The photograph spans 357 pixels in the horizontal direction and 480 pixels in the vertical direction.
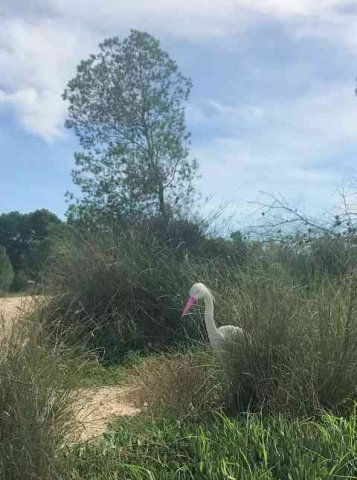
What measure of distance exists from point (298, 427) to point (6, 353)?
202 centimetres

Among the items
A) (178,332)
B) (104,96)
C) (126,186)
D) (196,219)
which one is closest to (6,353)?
(178,332)

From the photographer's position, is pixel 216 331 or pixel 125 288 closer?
pixel 216 331

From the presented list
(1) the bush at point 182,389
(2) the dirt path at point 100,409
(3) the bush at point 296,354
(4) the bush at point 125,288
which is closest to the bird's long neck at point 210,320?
(1) the bush at point 182,389

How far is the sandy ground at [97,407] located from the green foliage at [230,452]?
0.20m

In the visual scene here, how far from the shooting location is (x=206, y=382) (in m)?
6.14

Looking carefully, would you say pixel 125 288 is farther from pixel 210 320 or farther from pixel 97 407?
pixel 97 407

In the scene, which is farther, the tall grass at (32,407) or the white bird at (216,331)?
the white bird at (216,331)

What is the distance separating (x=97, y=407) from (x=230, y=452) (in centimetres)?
215

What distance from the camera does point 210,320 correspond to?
25.4ft

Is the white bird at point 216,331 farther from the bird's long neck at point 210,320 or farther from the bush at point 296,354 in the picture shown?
the bush at point 296,354

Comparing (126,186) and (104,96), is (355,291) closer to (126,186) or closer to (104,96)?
(126,186)

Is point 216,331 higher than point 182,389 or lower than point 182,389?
higher

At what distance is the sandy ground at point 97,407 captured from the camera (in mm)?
5012

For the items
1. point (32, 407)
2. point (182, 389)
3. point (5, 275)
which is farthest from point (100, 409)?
point (5, 275)
